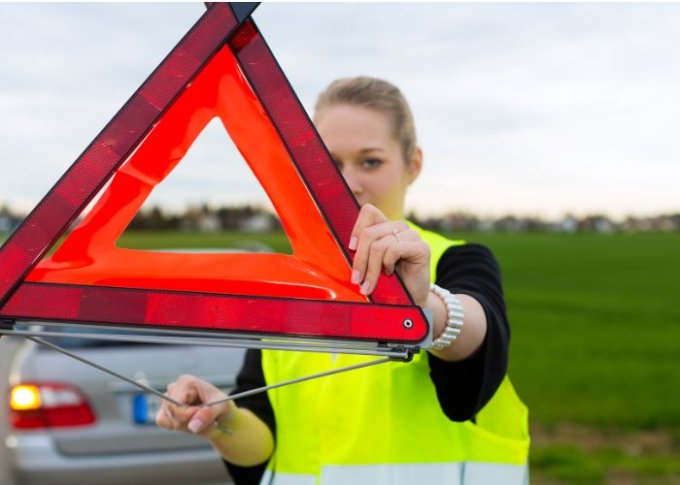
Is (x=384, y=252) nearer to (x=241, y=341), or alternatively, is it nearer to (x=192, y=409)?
(x=241, y=341)

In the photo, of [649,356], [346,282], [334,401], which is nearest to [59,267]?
[346,282]

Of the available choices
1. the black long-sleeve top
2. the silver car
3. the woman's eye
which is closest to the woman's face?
the woman's eye

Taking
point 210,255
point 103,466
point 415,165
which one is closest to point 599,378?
point 103,466

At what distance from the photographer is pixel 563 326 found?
59.8ft

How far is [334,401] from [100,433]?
374 cm

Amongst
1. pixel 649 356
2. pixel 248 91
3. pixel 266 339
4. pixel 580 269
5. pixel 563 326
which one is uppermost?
pixel 580 269

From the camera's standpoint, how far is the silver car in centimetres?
591

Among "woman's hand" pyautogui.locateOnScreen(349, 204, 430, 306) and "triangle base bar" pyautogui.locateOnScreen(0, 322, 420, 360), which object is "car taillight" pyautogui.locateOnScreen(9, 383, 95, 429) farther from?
"woman's hand" pyautogui.locateOnScreen(349, 204, 430, 306)

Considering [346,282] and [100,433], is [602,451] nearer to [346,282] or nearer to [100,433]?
[100,433]

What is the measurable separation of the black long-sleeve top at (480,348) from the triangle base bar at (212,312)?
55cm

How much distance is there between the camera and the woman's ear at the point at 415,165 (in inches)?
115

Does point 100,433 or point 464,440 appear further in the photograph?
point 100,433

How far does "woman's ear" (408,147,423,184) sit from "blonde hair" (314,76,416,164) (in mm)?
24

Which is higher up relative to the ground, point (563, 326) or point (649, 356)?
point (563, 326)
